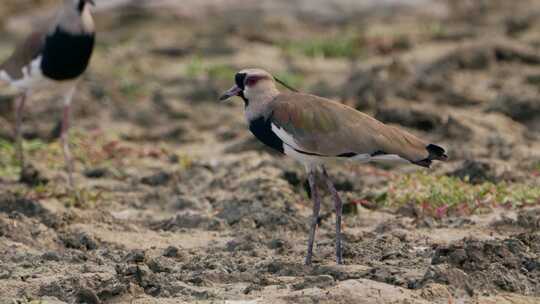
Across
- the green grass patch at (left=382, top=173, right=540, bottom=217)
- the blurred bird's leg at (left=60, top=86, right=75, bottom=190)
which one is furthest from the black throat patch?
the green grass patch at (left=382, top=173, right=540, bottom=217)

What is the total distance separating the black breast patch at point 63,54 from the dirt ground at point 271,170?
74 cm

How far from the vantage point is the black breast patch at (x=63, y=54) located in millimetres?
7754

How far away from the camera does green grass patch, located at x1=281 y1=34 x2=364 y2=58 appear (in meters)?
11.2

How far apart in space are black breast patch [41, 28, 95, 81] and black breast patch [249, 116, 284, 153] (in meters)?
2.86

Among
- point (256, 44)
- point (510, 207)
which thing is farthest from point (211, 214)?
point (256, 44)

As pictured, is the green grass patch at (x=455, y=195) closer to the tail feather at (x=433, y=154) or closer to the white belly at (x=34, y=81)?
the tail feather at (x=433, y=154)

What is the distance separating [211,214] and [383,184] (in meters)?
1.23

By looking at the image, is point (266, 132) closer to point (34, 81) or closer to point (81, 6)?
point (81, 6)

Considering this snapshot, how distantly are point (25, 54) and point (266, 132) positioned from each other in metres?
3.35

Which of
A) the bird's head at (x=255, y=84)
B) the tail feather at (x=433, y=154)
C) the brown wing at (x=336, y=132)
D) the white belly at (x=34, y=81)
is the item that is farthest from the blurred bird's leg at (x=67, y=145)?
the tail feather at (x=433, y=154)

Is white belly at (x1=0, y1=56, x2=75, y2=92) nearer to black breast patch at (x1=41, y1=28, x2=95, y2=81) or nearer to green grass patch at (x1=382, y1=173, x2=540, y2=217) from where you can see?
black breast patch at (x1=41, y1=28, x2=95, y2=81)

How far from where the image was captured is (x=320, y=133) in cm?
518

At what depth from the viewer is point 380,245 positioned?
5473 millimetres

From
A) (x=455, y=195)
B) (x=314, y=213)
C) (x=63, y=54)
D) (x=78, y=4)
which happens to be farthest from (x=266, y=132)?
(x=78, y=4)
